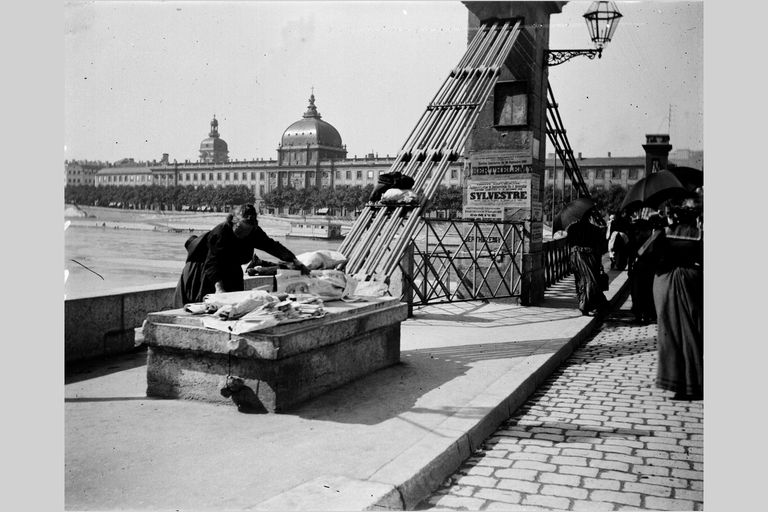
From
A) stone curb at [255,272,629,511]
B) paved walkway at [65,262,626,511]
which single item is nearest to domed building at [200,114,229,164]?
paved walkway at [65,262,626,511]

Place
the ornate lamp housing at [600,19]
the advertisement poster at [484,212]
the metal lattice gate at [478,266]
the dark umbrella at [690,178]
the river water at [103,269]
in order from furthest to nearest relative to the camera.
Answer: the advertisement poster at [484,212] → the metal lattice gate at [478,266] → the ornate lamp housing at [600,19] → the river water at [103,269] → the dark umbrella at [690,178]

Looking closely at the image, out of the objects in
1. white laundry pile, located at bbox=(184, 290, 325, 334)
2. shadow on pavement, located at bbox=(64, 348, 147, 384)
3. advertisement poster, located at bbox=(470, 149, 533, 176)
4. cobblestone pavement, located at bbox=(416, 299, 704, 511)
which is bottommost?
cobblestone pavement, located at bbox=(416, 299, 704, 511)

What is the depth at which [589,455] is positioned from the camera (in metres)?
4.56

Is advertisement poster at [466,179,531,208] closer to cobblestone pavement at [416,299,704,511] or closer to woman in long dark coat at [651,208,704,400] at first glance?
cobblestone pavement at [416,299,704,511]

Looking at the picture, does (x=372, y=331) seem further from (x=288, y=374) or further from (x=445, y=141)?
(x=445, y=141)

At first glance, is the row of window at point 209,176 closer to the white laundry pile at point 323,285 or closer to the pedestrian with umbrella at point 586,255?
the pedestrian with umbrella at point 586,255

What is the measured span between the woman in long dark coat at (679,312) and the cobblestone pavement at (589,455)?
51cm

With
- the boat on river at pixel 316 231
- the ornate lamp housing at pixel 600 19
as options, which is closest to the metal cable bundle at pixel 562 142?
the ornate lamp housing at pixel 600 19

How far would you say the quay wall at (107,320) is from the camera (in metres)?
6.60

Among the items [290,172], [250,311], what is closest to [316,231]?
[290,172]

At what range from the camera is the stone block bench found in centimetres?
502

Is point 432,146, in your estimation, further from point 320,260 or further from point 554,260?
point 554,260

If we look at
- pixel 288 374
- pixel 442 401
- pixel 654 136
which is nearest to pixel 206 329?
pixel 288 374

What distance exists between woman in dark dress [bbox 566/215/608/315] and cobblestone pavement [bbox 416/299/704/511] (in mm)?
3854
